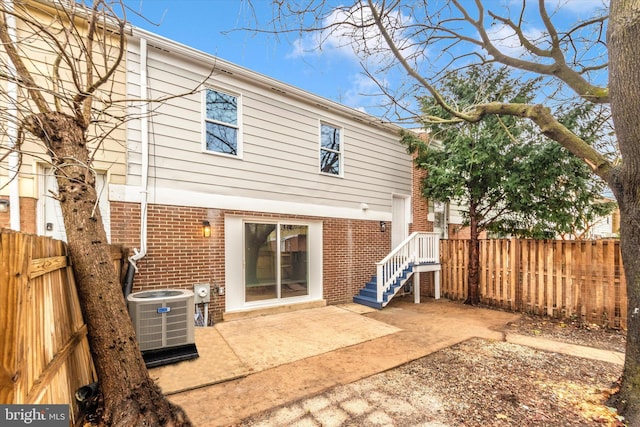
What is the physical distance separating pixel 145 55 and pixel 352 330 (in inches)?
236

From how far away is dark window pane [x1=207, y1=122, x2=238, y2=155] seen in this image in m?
5.64

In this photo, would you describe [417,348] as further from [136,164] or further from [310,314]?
[136,164]

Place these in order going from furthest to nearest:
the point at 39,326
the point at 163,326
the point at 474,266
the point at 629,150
→ the point at 474,266, the point at 163,326, the point at 629,150, the point at 39,326

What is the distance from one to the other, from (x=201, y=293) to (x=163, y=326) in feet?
5.31

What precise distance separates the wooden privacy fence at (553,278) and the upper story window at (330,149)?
4138 mm

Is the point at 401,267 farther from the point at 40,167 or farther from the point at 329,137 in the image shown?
the point at 40,167

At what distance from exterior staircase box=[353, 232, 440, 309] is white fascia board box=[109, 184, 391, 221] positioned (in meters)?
1.31

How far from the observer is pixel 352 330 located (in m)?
5.29

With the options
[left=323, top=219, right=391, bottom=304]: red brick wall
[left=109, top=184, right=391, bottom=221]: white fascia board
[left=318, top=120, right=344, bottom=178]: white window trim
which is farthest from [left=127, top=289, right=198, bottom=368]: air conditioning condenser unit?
[left=318, top=120, right=344, bottom=178]: white window trim

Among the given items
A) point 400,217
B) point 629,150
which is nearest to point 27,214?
point 629,150

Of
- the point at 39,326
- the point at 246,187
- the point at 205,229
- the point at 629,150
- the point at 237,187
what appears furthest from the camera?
the point at 246,187

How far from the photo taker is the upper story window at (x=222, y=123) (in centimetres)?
562

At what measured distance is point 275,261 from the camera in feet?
21.1

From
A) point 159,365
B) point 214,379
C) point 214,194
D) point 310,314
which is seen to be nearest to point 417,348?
point 310,314
